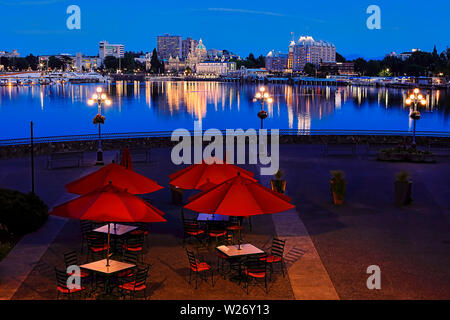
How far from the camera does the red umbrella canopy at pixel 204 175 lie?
1574 centimetres

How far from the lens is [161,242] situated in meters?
15.1

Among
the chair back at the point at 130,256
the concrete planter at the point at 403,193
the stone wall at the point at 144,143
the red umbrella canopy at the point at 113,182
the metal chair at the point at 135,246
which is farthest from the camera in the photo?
the stone wall at the point at 144,143

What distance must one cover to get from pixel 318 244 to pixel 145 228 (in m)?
5.01

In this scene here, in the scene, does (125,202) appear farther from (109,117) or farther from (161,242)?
(109,117)

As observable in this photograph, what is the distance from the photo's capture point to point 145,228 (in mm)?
16172

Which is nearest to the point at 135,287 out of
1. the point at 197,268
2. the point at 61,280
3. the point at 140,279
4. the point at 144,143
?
the point at 140,279

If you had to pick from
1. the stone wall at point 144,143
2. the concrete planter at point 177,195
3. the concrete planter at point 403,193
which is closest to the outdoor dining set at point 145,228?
the concrete planter at point 177,195

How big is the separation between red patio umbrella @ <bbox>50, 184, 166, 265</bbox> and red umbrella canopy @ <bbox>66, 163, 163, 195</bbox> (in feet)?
9.23

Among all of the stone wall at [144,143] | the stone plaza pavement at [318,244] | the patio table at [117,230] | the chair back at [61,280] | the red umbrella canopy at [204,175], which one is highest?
the red umbrella canopy at [204,175]

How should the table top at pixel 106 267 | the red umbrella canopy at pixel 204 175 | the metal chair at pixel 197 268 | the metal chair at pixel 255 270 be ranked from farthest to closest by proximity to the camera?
the red umbrella canopy at pixel 204 175 → the metal chair at pixel 197 268 → the metal chair at pixel 255 270 → the table top at pixel 106 267

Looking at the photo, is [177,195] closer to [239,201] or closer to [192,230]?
[192,230]

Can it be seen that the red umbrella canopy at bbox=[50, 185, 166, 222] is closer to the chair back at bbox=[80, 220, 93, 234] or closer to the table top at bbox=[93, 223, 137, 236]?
the table top at bbox=[93, 223, 137, 236]

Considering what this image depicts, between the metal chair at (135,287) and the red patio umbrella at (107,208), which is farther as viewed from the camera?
the red patio umbrella at (107,208)

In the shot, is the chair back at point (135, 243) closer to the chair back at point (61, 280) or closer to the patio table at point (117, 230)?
the patio table at point (117, 230)
